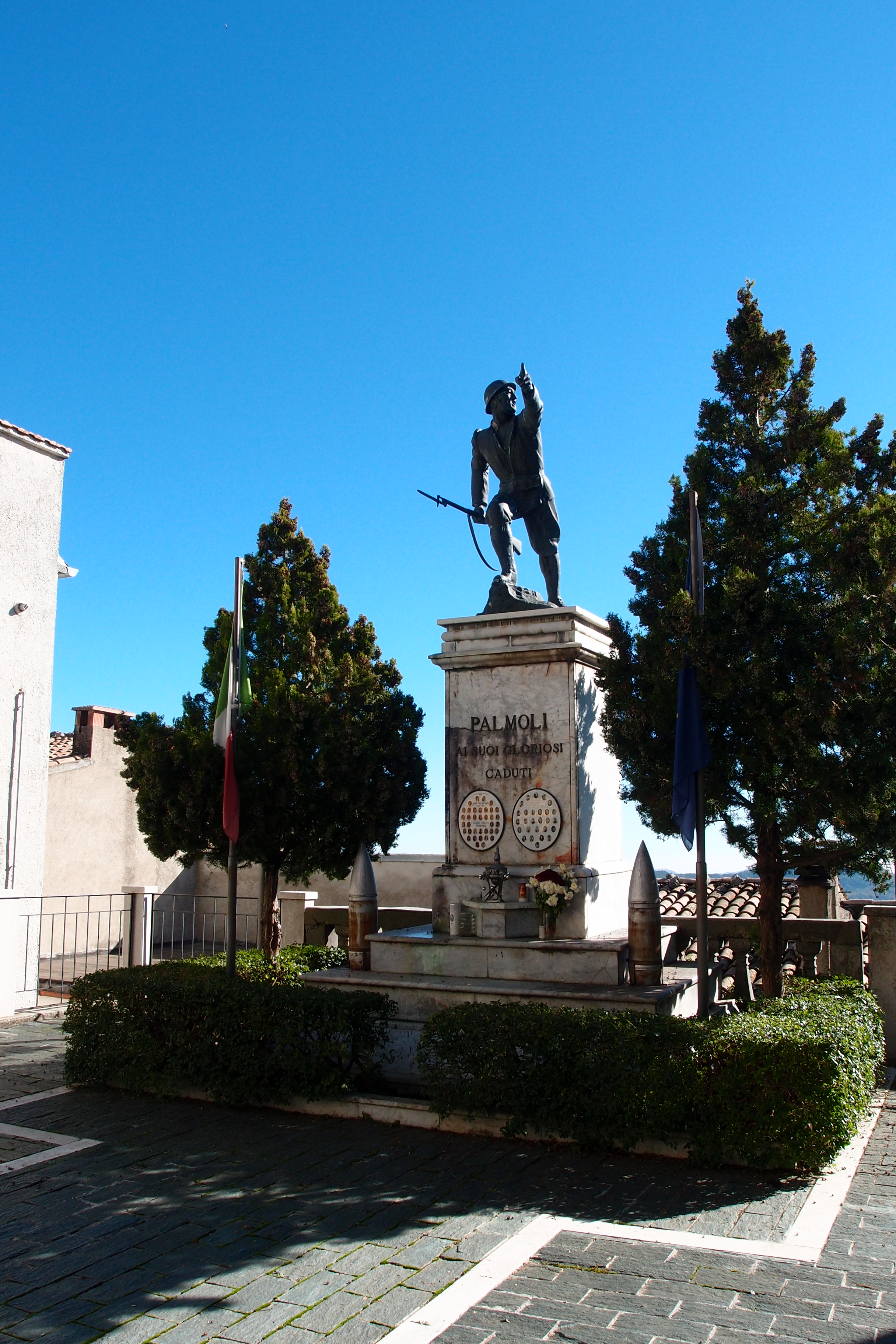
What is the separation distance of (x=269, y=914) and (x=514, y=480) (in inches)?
221

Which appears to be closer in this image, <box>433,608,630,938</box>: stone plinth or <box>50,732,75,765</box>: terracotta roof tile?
<box>433,608,630,938</box>: stone plinth

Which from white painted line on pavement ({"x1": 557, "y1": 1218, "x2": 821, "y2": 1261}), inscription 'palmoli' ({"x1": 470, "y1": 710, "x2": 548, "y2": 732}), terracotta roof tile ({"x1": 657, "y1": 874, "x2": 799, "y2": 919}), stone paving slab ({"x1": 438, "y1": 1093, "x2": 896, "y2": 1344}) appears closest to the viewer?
stone paving slab ({"x1": 438, "y1": 1093, "x2": 896, "y2": 1344})

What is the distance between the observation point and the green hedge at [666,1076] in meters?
5.81

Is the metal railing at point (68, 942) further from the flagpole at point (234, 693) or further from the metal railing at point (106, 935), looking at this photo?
the flagpole at point (234, 693)

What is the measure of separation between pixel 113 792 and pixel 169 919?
3.21m

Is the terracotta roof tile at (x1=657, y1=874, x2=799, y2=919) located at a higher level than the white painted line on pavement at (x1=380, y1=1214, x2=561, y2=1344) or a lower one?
higher

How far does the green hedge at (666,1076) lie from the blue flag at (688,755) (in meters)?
1.42

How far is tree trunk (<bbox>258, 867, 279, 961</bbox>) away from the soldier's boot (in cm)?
450

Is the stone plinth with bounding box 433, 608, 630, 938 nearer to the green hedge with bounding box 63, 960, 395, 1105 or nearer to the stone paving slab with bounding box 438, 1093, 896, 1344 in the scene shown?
the green hedge with bounding box 63, 960, 395, 1105

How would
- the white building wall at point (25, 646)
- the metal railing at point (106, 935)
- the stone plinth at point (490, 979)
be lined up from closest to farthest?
the stone plinth at point (490, 979) < the metal railing at point (106, 935) < the white building wall at point (25, 646)

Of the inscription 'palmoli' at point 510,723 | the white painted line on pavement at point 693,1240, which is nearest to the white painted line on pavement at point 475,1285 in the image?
the white painted line on pavement at point 693,1240

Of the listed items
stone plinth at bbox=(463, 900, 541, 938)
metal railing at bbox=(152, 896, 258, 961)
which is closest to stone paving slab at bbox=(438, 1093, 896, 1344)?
stone plinth at bbox=(463, 900, 541, 938)

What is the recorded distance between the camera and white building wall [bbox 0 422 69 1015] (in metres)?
13.3

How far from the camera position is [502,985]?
824 cm
